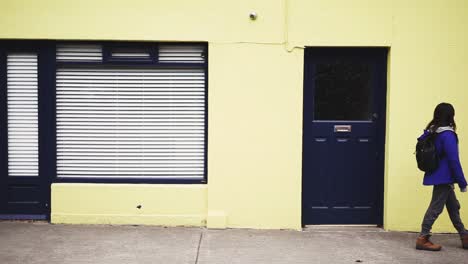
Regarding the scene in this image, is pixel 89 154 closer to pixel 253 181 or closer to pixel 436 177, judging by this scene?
pixel 253 181

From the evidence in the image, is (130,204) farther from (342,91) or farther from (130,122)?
(342,91)

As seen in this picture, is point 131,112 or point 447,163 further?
point 131,112

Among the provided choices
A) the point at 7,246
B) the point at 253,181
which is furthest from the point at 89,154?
the point at 253,181

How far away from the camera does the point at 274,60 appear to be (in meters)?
7.48

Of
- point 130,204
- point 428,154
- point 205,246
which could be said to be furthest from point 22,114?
point 428,154

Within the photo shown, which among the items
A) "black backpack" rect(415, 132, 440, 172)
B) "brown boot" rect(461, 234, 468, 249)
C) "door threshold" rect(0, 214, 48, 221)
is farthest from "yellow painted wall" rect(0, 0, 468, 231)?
"door threshold" rect(0, 214, 48, 221)

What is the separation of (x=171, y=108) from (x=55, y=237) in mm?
2319

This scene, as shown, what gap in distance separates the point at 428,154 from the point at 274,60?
2360mm

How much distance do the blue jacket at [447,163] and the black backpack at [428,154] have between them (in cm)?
5

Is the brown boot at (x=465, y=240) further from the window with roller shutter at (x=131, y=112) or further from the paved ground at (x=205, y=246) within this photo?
the window with roller shutter at (x=131, y=112)

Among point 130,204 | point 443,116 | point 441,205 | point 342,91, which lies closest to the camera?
point 443,116

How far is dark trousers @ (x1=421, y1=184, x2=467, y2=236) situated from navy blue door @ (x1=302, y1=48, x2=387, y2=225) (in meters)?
1.09

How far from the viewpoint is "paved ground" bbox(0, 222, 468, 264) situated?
6.34 metres

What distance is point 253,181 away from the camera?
755 centimetres
